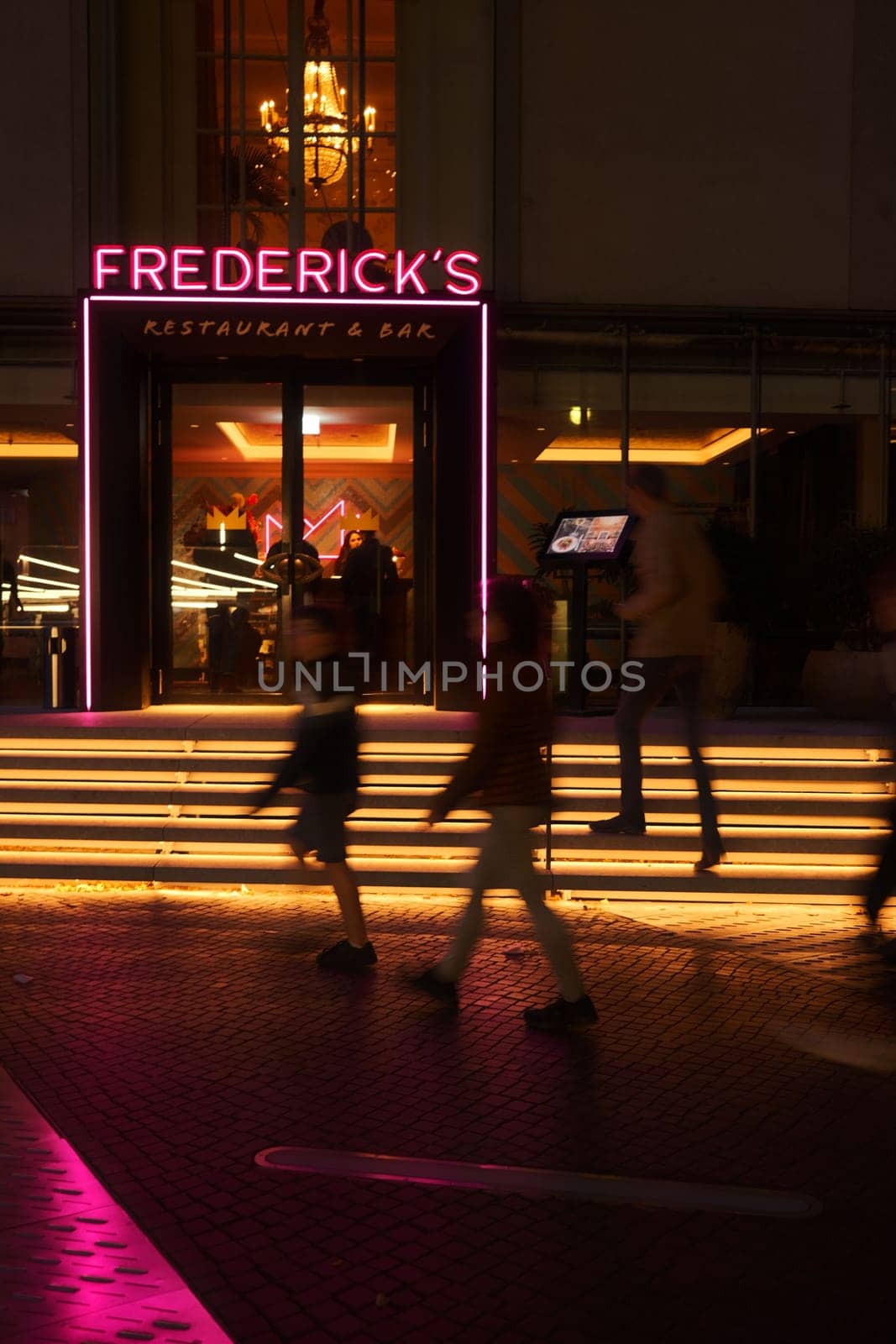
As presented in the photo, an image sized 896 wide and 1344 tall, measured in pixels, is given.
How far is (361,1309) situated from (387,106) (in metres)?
12.4

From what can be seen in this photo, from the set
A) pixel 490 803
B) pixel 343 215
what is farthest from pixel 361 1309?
pixel 343 215

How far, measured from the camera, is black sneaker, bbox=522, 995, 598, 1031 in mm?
5633

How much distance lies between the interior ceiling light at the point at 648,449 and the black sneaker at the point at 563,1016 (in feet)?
27.9

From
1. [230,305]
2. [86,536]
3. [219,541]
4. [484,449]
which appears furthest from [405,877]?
[230,305]

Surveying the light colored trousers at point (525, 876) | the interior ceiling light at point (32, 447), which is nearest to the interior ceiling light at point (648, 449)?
the interior ceiling light at point (32, 447)

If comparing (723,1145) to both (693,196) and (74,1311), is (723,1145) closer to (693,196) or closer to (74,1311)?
(74,1311)

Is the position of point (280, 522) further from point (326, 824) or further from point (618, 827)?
point (326, 824)

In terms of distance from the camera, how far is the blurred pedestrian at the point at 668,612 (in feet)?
25.3

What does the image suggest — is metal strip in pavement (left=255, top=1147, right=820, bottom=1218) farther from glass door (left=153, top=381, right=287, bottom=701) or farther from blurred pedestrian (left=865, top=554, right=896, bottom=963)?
glass door (left=153, top=381, right=287, bottom=701)

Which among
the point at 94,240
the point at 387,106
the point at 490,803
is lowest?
the point at 490,803

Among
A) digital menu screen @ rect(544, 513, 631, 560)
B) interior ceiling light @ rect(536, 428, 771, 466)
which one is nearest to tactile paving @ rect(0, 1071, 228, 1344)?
digital menu screen @ rect(544, 513, 631, 560)

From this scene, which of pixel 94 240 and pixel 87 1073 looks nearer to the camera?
pixel 87 1073

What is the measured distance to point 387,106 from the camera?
43.9ft

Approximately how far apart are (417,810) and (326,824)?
2.62 m
